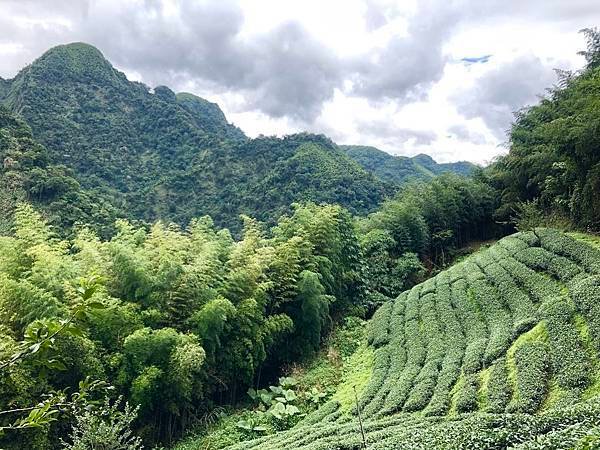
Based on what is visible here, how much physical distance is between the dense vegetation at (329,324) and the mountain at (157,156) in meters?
19.0

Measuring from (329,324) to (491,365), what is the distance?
28.6ft

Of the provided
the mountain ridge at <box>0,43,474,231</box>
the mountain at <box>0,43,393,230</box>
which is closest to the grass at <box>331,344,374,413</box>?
the mountain at <box>0,43,393,230</box>

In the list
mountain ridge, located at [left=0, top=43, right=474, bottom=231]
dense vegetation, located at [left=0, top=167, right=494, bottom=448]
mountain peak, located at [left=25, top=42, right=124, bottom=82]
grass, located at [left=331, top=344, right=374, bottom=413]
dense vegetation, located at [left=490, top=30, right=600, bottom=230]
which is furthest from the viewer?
mountain peak, located at [left=25, top=42, right=124, bottom=82]

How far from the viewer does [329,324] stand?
1847 centimetres

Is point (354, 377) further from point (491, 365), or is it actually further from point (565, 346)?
point (565, 346)

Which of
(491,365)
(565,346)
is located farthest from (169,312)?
(565,346)

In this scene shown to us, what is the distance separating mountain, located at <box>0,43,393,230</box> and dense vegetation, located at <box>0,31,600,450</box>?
19022 mm

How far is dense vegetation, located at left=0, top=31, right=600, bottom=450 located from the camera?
7754 mm

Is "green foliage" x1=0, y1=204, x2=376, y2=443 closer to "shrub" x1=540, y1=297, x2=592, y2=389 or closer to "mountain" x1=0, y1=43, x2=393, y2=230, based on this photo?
"shrub" x1=540, y1=297, x2=592, y2=389

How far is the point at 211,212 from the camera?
4559cm

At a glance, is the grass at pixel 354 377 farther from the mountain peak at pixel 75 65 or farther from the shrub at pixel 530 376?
the mountain peak at pixel 75 65

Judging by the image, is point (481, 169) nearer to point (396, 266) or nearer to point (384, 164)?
point (396, 266)

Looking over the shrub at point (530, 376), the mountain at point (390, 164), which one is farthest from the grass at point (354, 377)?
the mountain at point (390, 164)

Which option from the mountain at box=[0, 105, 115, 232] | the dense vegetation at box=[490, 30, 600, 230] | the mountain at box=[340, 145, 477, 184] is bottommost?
the dense vegetation at box=[490, 30, 600, 230]
